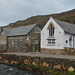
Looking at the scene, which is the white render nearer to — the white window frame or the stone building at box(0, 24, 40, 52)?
the white window frame

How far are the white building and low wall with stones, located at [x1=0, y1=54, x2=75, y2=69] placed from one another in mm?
5020

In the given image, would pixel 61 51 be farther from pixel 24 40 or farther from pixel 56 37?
pixel 24 40

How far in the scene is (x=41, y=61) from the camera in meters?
14.1

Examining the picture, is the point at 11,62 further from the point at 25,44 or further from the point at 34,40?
the point at 34,40

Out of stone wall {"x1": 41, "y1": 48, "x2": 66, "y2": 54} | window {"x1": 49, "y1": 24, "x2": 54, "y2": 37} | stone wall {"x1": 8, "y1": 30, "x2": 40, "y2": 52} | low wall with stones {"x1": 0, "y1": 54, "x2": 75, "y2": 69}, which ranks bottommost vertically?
low wall with stones {"x1": 0, "y1": 54, "x2": 75, "y2": 69}

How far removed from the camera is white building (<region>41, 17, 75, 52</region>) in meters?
17.5

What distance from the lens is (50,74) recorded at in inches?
445

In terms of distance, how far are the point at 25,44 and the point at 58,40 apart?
8.23 meters

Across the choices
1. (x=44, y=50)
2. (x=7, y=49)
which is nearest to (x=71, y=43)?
(x=44, y=50)

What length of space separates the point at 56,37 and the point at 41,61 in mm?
6452

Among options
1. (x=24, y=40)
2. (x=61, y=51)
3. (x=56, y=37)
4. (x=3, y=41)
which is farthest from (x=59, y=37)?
(x=3, y=41)

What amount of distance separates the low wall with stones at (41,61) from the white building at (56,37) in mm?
5020

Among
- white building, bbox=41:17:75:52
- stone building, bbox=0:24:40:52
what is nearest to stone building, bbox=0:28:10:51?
stone building, bbox=0:24:40:52

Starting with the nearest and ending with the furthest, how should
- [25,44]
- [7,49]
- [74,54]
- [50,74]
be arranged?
[50,74]
[74,54]
[25,44]
[7,49]
